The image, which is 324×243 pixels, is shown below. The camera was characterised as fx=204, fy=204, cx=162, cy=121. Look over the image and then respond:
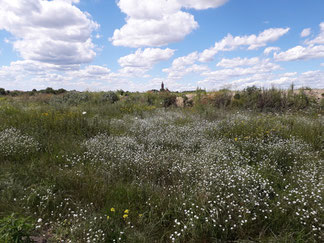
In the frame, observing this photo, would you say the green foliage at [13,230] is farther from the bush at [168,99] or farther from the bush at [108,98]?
the bush at [108,98]

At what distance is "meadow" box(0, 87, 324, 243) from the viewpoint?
105 inches

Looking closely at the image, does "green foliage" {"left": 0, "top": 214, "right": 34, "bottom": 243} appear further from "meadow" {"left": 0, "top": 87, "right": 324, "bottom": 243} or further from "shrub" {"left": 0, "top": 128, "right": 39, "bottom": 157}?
"shrub" {"left": 0, "top": 128, "right": 39, "bottom": 157}

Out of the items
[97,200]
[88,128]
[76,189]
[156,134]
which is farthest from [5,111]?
[97,200]

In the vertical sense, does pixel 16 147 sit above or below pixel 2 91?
below

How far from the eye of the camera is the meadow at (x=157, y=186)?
266cm

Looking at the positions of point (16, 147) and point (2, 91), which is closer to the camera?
point (16, 147)

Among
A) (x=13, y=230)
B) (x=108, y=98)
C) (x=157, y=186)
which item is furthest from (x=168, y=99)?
(x=13, y=230)

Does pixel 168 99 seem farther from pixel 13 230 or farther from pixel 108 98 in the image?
pixel 13 230

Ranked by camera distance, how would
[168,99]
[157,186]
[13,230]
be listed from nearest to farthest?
[13,230] → [157,186] → [168,99]

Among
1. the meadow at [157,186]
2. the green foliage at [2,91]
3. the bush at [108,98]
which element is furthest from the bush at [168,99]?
the green foliage at [2,91]

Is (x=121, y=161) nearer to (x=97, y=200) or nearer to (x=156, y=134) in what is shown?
(x=97, y=200)

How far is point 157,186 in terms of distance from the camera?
3646 mm

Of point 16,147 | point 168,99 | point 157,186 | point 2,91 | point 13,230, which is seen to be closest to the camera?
point 13,230

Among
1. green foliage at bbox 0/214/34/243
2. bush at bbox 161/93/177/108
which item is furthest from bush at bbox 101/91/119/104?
green foliage at bbox 0/214/34/243
